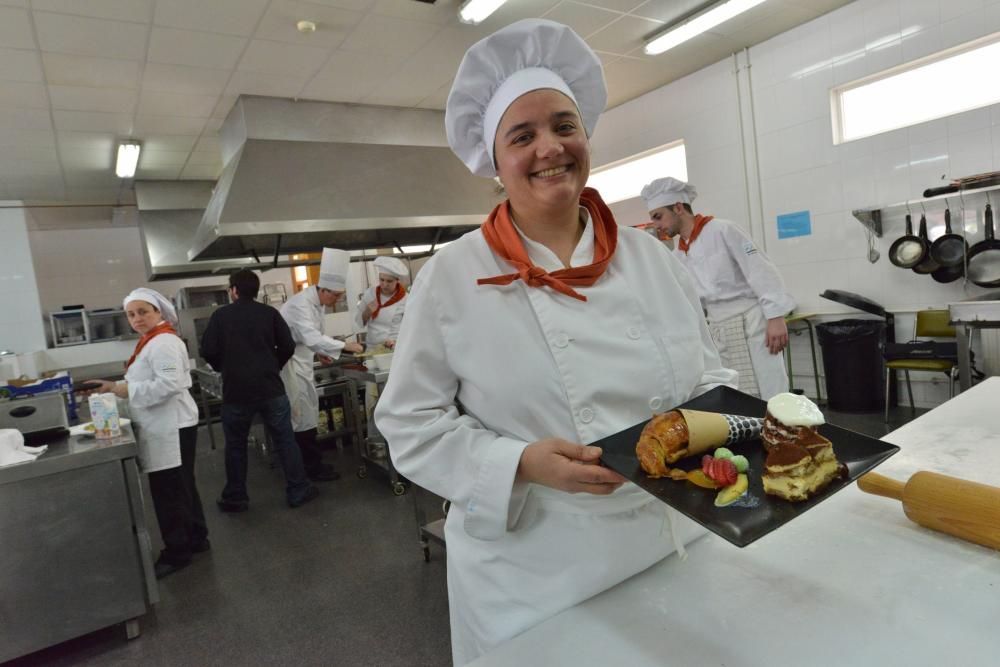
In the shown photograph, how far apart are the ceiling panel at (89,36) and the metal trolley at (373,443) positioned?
2.41 meters

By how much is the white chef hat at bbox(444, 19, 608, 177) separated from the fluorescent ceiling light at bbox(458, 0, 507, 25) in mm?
2682

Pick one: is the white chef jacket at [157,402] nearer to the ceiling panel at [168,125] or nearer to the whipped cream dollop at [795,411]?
the ceiling panel at [168,125]

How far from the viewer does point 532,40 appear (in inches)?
38.6

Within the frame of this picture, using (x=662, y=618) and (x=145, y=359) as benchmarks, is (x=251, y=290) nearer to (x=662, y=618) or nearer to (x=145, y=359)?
(x=145, y=359)

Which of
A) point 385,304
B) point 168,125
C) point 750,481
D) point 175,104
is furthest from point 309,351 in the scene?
point 750,481

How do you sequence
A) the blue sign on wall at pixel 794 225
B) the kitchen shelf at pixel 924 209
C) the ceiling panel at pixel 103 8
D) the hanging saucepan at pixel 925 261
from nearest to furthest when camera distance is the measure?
the ceiling panel at pixel 103 8, the kitchen shelf at pixel 924 209, the hanging saucepan at pixel 925 261, the blue sign on wall at pixel 794 225

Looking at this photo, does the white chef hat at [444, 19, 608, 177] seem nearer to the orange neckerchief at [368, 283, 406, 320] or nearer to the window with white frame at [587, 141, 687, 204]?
the orange neckerchief at [368, 283, 406, 320]

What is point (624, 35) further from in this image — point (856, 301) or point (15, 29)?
point (15, 29)


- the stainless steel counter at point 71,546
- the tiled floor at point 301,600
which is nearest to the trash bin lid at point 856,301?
the tiled floor at point 301,600

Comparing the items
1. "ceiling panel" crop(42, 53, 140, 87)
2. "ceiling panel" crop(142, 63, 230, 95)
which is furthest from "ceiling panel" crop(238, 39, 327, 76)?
"ceiling panel" crop(42, 53, 140, 87)

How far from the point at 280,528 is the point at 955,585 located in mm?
3334

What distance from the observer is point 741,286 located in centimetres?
299

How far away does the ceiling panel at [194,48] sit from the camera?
134 inches

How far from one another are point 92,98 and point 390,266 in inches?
94.8
